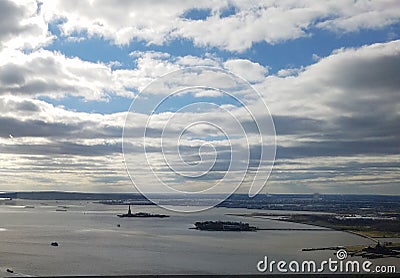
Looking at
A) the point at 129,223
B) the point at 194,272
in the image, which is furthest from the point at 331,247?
the point at 129,223

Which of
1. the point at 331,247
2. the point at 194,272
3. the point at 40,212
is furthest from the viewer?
the point at 40,212

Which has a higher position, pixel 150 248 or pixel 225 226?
pixel 225 226

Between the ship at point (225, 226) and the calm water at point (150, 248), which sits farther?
the ship at point (225, 226)

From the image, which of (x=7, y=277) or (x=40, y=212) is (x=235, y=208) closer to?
(x=40, y=212)

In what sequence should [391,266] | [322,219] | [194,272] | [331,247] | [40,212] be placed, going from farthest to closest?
[40,212]
[322,219]
[331,247]
[194,272]
[391,266]

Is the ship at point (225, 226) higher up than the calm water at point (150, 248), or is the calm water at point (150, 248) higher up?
the ship at point (225, 226)

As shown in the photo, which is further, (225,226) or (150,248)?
Result: (225,226)

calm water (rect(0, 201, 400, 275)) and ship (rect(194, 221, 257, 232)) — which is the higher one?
ship (rect(194, 221, 257, 232))

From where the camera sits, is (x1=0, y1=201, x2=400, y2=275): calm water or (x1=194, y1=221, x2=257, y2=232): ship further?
(x1=194, y1=221, x2=257, y2=232): ship
